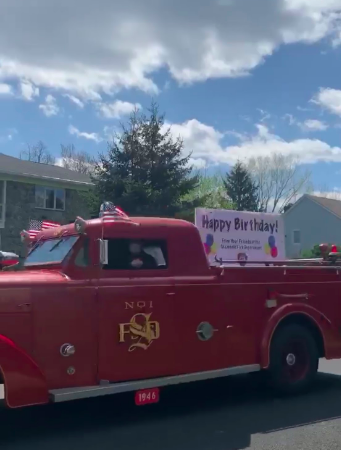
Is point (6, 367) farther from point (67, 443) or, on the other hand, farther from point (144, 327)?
point (144, 327)

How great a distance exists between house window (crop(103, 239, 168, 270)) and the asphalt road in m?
1.74

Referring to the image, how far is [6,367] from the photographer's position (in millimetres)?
5762

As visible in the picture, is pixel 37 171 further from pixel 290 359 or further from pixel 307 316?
pixel 290 359

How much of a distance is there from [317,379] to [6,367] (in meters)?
5.26

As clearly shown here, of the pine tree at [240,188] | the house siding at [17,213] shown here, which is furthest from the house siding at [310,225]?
the house siding at [17,213]

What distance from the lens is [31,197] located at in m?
31.1

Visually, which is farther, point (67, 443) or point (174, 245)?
point (174, 245)

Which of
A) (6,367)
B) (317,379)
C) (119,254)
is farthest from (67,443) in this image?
(317,379)

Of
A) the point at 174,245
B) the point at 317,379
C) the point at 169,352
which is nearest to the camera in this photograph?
the point at 169,352

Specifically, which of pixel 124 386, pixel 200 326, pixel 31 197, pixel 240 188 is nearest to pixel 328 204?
pixel 240 188

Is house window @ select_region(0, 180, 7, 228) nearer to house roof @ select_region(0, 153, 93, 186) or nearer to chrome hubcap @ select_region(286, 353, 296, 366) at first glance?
house roof @ select_region(0, 153, 93, 186)

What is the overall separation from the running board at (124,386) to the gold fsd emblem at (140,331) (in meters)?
0.38

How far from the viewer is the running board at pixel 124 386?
6066 mm

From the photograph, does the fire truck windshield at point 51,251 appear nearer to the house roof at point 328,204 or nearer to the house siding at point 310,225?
the house siding at point 310,225
